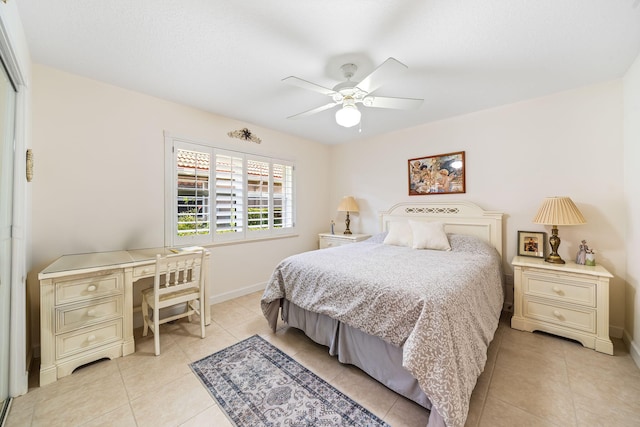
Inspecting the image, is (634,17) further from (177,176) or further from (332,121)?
(177,176)

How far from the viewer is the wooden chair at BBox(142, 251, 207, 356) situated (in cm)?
211

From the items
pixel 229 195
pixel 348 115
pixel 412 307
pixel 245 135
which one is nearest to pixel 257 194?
pixel 229 195

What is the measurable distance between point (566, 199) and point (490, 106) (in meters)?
1.33

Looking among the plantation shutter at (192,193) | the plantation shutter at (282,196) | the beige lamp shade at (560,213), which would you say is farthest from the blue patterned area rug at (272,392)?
the beige lamp shade at (560,213)

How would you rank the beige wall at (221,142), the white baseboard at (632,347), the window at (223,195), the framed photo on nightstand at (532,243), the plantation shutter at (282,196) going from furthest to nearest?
the plantation shutter at (282,196)
the window at (223,195)
the framed photo on nightstand at (532,243)
the beige wall at (221,142)
the white baseboard at (632,347)

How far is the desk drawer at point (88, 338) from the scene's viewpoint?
1843 mm

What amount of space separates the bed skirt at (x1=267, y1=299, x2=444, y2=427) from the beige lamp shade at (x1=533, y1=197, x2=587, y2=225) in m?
2.06

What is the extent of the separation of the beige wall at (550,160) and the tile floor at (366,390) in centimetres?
99

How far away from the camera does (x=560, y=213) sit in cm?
236

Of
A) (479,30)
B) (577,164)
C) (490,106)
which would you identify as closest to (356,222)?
(490,106)

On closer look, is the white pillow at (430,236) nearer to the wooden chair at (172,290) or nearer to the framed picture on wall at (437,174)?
the framed picture on wall at (437,174)

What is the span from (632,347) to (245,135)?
4536 mm

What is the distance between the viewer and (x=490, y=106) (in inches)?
117

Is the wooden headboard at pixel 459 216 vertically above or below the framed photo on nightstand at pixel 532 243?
above
